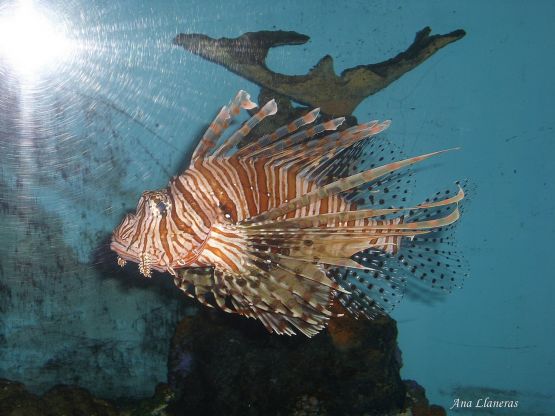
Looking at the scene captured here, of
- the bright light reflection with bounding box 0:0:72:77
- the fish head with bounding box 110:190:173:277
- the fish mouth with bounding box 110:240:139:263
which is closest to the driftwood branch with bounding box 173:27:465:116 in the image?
the bright light reflection with bounding box 0:0:72:77

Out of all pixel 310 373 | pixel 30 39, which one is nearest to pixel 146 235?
pixel 310 373

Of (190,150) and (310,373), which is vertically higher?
(190,150)

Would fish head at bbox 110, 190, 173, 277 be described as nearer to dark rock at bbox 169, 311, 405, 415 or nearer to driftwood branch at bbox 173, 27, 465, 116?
dark rock at bbox 169, 311, 405, 415

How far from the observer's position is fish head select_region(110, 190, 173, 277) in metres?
2.23

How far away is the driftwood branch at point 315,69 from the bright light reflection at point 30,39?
3.01 feet

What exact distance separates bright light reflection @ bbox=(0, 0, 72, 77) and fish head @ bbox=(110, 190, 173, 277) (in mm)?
2040

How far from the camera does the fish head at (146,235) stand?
2.23 metres

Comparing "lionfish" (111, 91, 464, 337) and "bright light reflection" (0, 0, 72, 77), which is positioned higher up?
"bright light reflection" (0, 0, 72, 77)

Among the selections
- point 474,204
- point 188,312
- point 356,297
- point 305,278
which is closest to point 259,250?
point 305,278

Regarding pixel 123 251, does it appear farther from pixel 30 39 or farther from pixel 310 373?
pixel 30 39

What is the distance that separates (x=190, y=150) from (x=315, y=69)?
1.39 meters

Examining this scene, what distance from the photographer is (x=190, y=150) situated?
4.26 m

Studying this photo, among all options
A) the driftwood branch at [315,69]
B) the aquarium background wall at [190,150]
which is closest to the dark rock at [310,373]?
the aquarium background wall at [190,150]

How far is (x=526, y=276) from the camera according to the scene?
459cm
